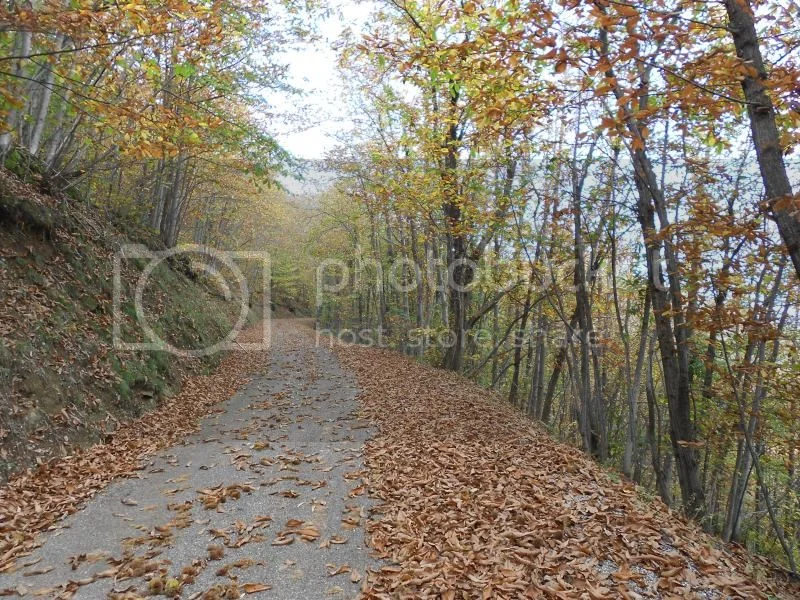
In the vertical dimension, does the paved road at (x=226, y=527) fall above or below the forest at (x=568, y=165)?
below

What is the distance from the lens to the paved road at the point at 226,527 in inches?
135

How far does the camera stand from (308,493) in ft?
16.4

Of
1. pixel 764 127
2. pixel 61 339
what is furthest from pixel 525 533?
pixel 61 339

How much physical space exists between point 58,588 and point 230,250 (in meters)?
33.8

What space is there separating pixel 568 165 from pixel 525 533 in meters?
6.94

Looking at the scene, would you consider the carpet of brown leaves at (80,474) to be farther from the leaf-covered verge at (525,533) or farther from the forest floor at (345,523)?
the leaf-covered verge at (525,533)

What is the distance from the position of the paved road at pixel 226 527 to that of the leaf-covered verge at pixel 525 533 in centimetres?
40

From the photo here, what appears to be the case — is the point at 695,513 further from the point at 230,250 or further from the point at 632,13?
the point at 230,250

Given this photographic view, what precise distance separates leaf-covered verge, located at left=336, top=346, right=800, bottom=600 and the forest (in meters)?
2.37

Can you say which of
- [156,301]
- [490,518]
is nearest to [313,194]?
[156,301]

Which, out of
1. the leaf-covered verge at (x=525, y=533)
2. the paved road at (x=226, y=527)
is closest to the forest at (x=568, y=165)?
the leaf-covered verge at (x=525, y=533)

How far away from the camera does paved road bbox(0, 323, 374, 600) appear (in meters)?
3.43

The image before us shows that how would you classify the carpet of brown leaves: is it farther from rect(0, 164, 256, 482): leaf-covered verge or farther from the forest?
the forest

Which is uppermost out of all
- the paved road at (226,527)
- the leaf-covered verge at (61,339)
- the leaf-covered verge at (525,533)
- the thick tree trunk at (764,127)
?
the thick tree trunk at (764,127)
